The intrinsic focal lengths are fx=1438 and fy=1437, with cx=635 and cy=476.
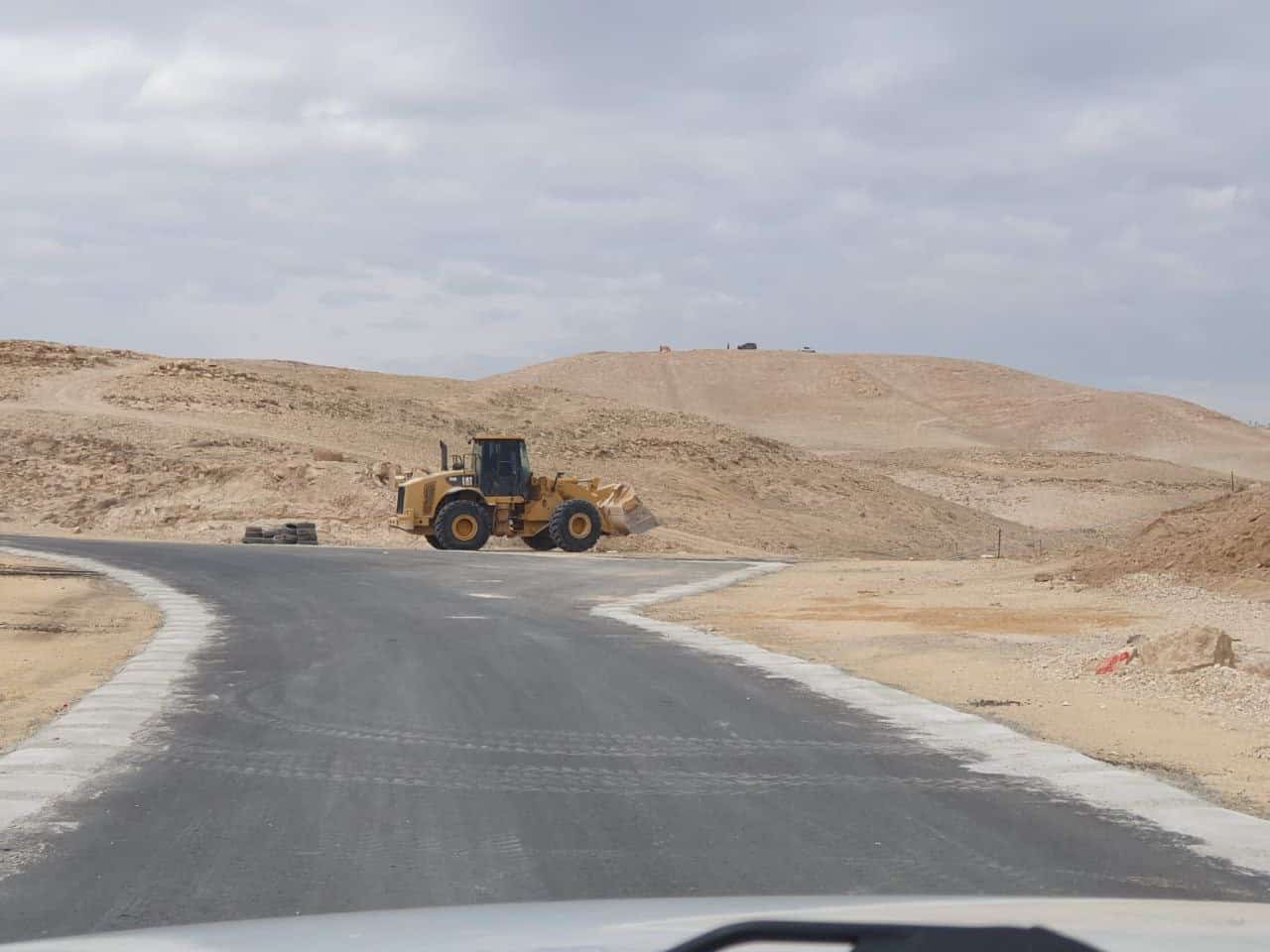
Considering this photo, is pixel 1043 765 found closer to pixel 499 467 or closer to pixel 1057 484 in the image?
pixel 499 467

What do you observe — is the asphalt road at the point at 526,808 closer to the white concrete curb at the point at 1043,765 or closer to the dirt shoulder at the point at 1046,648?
the white concrete curb at the point at 1043,765

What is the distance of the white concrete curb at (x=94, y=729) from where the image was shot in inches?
348

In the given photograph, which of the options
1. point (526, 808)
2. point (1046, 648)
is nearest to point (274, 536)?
point (1046, 648)

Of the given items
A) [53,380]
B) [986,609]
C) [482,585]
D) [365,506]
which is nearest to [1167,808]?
[986,609]

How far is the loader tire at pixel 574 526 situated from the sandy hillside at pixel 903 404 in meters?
76.7

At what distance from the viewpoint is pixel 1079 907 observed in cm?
304

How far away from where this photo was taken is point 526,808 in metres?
8.46

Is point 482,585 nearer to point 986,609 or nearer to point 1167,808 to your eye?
point 986,609

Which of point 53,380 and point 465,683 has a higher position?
point 53,380

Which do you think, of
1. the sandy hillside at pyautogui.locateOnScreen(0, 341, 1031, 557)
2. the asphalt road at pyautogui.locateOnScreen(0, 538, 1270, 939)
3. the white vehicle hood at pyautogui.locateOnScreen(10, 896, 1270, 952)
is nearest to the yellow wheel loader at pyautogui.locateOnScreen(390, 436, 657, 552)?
the sandy hillside at pyautogui.locateOnScreen(0, 341, 1031, 557)

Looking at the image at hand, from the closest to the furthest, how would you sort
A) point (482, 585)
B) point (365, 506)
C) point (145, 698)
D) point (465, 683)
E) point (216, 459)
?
1. point (145, 698)
2. point (465, 683)
3. point (482, 585)
4. point (365, 506)
5. point (216, 459)

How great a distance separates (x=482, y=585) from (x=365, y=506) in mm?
24329

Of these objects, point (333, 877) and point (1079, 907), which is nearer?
point (1079, 907)

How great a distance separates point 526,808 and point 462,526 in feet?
106
